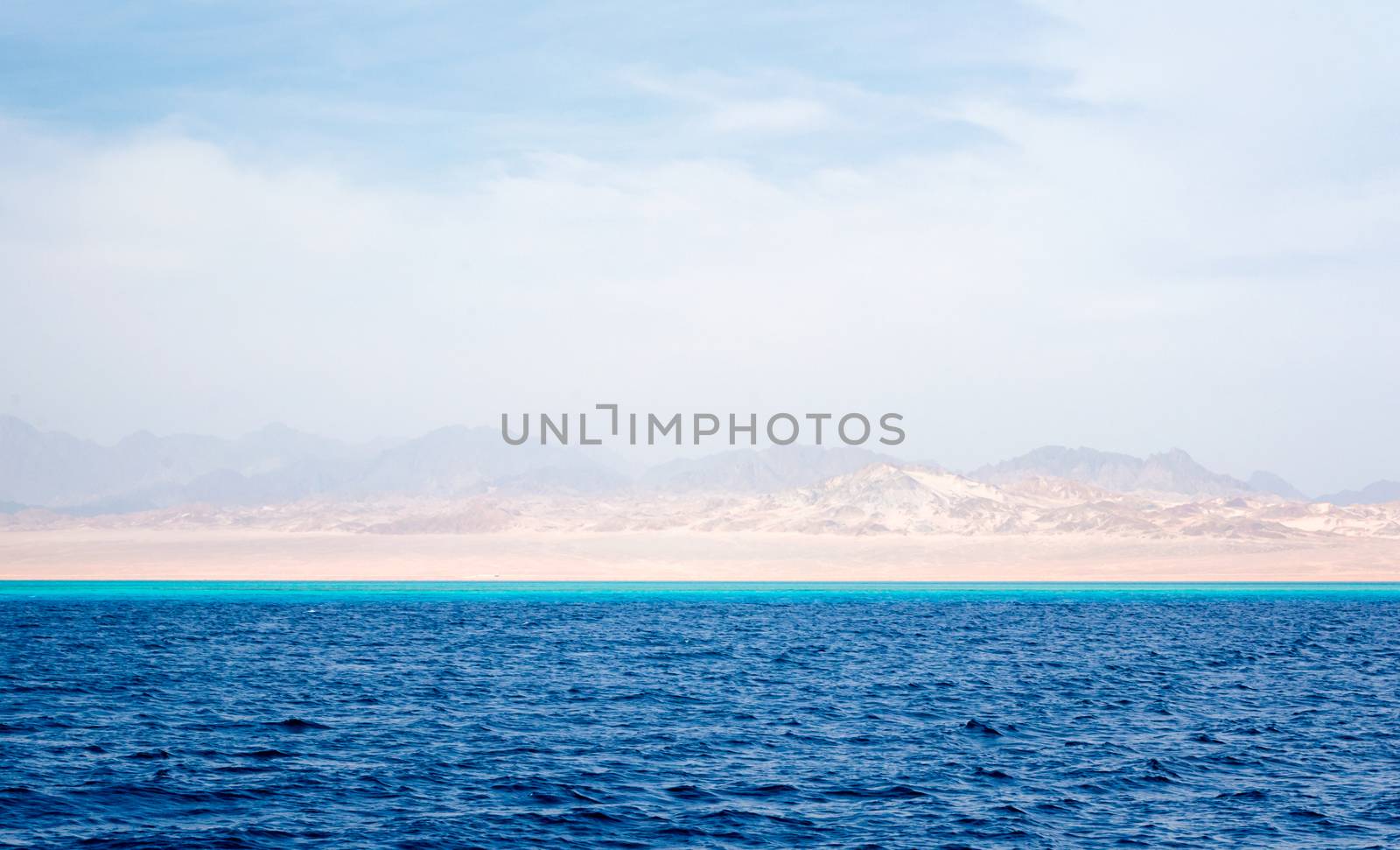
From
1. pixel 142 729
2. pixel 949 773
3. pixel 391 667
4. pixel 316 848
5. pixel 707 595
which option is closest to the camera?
pixel 316 848

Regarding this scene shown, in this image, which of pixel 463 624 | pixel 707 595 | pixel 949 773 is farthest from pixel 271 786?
pixel 707 595

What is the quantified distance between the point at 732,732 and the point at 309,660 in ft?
86.4

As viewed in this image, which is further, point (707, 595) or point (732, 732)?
point (707, 595)

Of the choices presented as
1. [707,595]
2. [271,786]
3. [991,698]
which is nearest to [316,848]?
[271,786]

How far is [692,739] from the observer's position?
116ft

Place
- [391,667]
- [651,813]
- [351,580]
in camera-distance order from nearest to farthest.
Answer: [651,813]
[391,667]
[351,580]

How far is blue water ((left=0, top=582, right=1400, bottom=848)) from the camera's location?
25.4 m

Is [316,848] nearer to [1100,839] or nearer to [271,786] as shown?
[271,786]

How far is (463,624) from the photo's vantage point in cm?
8256

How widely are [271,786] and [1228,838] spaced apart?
66.1 feet

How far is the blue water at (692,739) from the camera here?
83.3 ft

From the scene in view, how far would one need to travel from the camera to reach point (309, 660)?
182 ft

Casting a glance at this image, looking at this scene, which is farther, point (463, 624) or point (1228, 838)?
point (463, 624)

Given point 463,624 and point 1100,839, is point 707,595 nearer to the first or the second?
point 463,624
